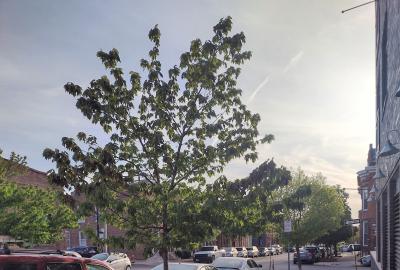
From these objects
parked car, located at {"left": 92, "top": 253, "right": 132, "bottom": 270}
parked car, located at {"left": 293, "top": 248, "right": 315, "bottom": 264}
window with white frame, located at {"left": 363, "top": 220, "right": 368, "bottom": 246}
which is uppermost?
parked car, located at {"left": 92, "top": 253, "right": 132, "bottom": 270}

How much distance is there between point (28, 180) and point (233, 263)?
37767 mm

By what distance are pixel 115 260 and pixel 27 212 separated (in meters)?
5.53

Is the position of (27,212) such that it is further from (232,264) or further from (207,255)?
(207,255)

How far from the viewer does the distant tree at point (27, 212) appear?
2581 cm

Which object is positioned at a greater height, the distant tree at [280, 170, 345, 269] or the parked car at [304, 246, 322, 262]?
the distant tree at [280, 170, 345, 269]

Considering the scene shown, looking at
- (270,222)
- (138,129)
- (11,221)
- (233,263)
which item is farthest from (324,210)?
(138,129)

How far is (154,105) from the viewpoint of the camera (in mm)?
10172

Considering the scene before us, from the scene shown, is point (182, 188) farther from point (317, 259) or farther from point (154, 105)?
point (317, 259)

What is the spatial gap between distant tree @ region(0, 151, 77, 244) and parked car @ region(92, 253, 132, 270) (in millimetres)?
3489

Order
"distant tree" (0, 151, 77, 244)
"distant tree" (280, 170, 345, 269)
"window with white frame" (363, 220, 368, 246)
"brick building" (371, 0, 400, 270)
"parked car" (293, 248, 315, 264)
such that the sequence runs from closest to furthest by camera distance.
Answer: "brick building" (371, 0, 400, 270)
"distant tree" (0, 151, 77, 244)
"distant tree" (280, 170, 345, 269)
"parked car" (293, 248, 315, 264)
"window with white frame" (363, 220, 368, 246)

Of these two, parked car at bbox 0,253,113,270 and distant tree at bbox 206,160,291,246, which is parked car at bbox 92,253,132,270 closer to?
distant tree at bbox 206,160,291,246

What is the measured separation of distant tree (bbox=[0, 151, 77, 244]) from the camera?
2581 centimetres

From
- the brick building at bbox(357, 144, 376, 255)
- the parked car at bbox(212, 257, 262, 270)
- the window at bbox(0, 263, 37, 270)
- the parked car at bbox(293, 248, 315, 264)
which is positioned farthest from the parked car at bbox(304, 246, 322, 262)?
the window at bbox(0, 263, 37, 270)

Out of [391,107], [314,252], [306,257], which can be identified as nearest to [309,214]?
[306,257]
